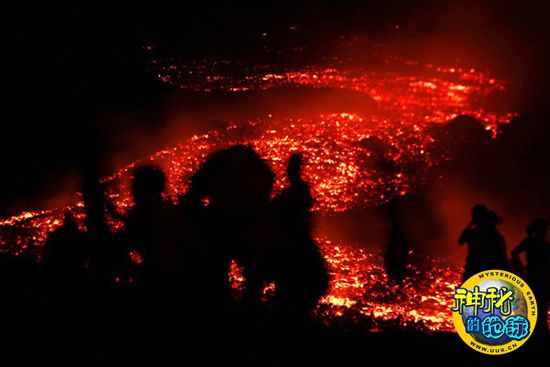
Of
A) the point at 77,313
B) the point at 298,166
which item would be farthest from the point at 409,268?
the point at 77,313

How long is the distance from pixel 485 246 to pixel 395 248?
99cm

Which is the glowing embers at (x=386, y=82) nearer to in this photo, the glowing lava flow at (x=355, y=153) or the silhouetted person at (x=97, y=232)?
the glowing lava flow at (x=355, y=153)

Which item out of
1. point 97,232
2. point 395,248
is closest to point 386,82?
point 395,248

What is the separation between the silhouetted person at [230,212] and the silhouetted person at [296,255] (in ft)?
0.61

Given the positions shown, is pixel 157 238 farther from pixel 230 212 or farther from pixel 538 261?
pixel 538 261

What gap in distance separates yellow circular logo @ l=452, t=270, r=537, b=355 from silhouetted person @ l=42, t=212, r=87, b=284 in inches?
136

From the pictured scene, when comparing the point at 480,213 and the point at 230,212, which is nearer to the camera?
the point at 480,213

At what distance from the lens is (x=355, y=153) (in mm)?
6000

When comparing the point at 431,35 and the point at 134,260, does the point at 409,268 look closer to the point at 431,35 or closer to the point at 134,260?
the point at 134,260

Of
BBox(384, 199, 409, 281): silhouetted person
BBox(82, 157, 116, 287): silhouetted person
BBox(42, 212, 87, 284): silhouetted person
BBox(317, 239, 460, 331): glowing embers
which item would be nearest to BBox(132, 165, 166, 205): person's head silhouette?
BBox(82, 157, 116, 287): silhouetted person

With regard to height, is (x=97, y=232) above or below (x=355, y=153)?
below

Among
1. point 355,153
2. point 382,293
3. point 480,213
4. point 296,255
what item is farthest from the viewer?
point 355,153

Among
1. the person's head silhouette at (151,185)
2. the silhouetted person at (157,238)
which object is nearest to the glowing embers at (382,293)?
the silhouetted person at (157,238)

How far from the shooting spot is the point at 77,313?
420 cm
